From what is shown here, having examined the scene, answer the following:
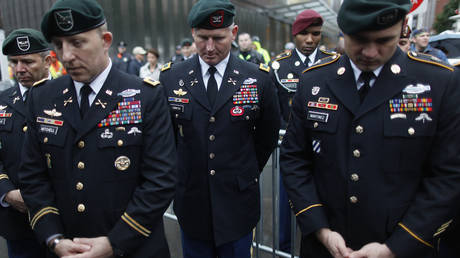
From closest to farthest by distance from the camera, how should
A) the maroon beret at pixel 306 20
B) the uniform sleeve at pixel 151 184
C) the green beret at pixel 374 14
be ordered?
1. the green beret at pixel 374 14
2. the uniform sleeve at pixel 151 184
3. the maroon beret at pixel 306 20

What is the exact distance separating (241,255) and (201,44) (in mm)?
1649

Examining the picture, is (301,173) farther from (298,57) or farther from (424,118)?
(298,57)

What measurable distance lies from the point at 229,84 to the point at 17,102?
64.9 inches

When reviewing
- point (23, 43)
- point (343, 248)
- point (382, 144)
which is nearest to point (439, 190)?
point (382, 144)

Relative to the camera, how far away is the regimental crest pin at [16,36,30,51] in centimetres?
250

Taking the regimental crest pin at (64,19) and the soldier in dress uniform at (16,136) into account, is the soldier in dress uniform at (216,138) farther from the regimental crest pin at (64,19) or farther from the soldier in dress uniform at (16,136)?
the soldier in dress uniform at (16,136)

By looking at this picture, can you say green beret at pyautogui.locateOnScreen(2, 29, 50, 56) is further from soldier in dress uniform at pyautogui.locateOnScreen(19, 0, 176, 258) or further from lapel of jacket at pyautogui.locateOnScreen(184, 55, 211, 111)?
lapel of jacket at pyautogui.locateOnScreen(184, 55, 211, 111)

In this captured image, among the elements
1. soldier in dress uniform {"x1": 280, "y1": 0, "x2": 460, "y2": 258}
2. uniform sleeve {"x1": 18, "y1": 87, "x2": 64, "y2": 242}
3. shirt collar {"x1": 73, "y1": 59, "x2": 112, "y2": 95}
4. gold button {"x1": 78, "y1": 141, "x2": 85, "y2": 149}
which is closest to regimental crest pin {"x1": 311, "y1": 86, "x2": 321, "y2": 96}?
soldier in dress uniform {"x1": 280, "y1": 0, "x2": 460, "y2": 258}

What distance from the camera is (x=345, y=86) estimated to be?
171 cm

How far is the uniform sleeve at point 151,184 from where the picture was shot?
1.69 metres

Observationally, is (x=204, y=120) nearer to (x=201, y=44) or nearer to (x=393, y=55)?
(x=201, y=44)

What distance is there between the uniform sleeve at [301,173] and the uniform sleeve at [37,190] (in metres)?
1.35

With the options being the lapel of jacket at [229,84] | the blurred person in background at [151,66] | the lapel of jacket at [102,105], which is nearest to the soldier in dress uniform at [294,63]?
the lapel of jacket at [229,84]

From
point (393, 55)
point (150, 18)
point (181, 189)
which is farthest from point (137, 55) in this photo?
point (393, 55)
